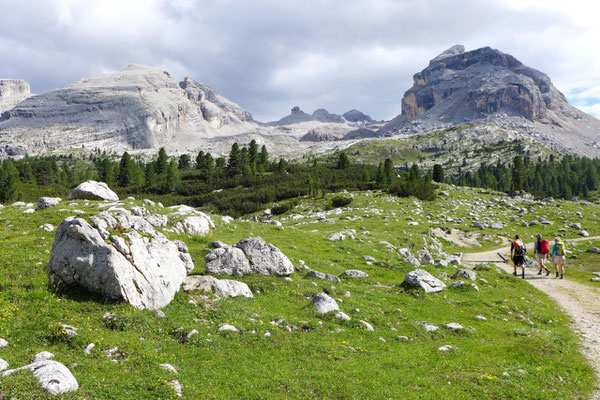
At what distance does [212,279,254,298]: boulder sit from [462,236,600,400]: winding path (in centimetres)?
1564

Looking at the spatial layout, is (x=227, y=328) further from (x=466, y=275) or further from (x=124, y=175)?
(x=124, y=175)

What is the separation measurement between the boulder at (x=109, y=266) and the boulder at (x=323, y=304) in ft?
25.8

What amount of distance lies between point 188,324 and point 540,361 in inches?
617

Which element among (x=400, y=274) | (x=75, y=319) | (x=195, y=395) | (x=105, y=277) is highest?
(x=105, y=277)

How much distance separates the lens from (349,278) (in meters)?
25.1

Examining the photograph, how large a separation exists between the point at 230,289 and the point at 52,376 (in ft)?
31.8

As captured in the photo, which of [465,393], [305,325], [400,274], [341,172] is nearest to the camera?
[465,393]

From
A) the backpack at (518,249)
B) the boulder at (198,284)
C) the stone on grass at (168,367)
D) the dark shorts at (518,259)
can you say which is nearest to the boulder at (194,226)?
the boulder at (198,284)

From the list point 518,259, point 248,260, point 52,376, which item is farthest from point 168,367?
point 518,259

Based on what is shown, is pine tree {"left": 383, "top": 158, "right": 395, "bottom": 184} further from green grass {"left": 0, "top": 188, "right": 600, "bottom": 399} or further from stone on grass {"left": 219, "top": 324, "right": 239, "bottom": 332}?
stone on grass {"left": 219, "top": 324, "right": 239, "bottom": 332}

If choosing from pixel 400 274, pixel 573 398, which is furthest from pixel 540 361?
pixel 400 274

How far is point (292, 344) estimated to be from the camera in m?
13.4

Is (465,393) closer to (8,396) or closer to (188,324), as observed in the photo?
(188,324)

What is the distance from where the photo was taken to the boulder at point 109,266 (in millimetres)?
14352
